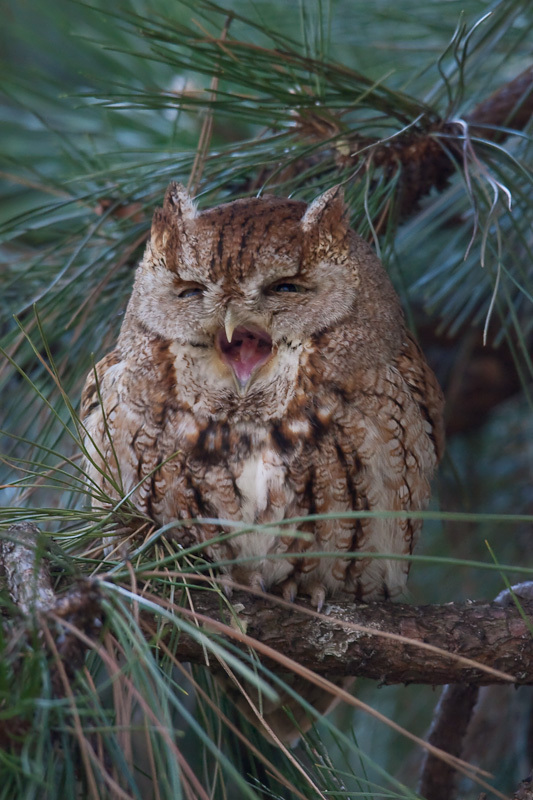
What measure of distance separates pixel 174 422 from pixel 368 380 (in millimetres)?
379

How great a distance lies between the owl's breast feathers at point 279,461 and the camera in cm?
153

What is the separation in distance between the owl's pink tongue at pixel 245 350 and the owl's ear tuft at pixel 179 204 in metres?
0.23

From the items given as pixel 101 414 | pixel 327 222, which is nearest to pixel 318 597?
pixel 101 414

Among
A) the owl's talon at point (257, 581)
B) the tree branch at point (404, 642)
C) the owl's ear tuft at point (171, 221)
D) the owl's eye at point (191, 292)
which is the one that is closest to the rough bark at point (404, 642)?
the tree branch at point (404, 642)

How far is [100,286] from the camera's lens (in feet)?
6.17

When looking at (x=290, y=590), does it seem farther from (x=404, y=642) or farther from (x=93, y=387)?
(x=93, y=387)

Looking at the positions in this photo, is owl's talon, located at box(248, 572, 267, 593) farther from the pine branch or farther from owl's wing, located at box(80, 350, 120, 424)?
owl's wing, located at box(80, 350, 120, 424)

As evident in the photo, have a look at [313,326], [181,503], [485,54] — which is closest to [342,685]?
[181,503]

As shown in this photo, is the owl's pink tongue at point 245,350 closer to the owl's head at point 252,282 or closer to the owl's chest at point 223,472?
the owl's head at point 252,282

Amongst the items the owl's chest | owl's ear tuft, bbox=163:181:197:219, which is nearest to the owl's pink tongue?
the owl's chest

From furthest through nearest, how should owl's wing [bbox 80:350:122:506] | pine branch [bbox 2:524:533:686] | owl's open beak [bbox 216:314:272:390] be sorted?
owl's wing [bbox 80:350:122:506] → owl's open beak [bbox 216:314:272:390] → pine branch [bbox 2:524:533:686]

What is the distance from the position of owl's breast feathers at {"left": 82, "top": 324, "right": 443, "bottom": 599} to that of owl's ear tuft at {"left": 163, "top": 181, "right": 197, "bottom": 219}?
0.81 ft

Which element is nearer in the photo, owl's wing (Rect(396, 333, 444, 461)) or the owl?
the owl

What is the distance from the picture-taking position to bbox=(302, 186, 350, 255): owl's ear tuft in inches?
59.4
